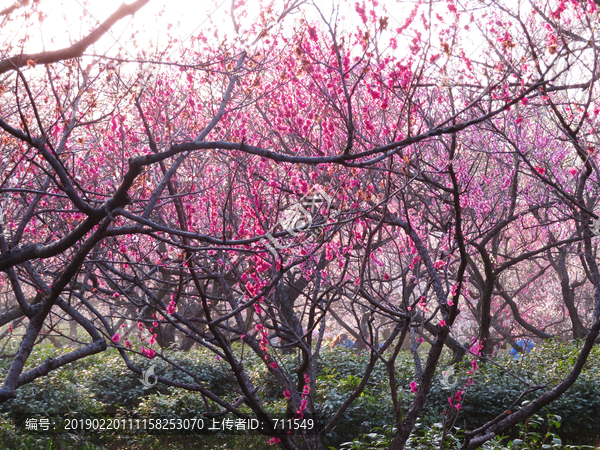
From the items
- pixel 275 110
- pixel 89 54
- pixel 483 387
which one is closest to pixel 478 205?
pixel 483 387

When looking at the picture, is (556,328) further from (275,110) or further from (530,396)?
(275,110)

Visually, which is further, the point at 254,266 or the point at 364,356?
the point at 364,356

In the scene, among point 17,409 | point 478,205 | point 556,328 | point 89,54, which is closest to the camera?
point 89,54

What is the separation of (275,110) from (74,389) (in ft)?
20.2

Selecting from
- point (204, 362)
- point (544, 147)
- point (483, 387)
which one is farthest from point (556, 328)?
point (204, 362)

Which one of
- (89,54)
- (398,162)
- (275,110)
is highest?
(275,110)

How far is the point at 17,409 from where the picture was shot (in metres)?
7.94

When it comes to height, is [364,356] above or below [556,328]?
below

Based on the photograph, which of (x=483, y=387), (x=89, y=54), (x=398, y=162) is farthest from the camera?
(x=483, y=387)

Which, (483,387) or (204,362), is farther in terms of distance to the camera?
(204,362)

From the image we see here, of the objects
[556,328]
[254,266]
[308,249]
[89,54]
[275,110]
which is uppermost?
A: [556,328]

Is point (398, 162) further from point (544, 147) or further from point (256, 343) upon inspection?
point (544, 147)

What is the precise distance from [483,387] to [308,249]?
17.2ft

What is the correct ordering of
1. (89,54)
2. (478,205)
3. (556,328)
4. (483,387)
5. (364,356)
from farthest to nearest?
(556,328) < (364,356) < (478,205) < (483,387) < (89,54)
